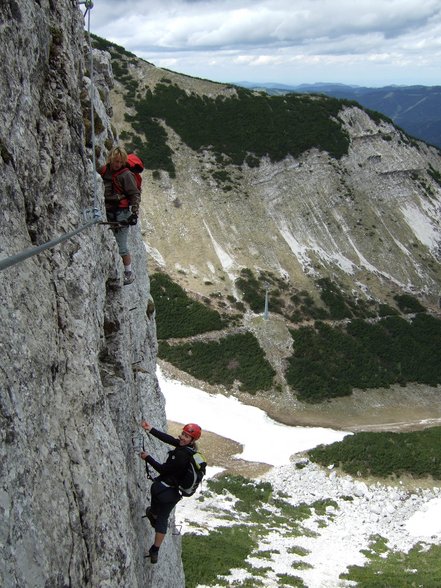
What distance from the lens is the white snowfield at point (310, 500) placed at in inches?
977

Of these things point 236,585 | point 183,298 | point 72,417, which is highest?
point 72,417

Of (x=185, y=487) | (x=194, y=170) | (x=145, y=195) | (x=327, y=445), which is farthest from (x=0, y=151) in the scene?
Result: (x=194, y=170)

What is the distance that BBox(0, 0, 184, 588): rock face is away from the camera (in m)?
6.03

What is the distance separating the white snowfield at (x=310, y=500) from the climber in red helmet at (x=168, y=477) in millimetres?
12142

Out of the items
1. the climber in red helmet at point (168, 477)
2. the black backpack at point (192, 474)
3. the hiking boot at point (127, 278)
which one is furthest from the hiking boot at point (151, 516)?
the hiking boot at point (127, 278)

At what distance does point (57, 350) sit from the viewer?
7.49 metres

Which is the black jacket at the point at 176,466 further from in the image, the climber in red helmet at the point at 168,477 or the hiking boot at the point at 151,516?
the hiking boot at the point at 151,516

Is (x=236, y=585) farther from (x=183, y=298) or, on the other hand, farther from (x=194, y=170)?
(x=194, y=170)

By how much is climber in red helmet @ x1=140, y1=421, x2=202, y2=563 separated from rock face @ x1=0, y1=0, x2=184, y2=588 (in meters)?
0.40

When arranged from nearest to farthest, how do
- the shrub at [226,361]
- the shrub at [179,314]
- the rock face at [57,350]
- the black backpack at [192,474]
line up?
the rock face at [57,350] → the black backpack at [192,474] → the shrub at [226,361] → the shrub at [179,314]

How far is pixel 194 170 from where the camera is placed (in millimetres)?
67812

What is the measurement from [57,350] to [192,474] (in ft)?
10.7

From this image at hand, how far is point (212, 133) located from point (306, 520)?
53690 mm

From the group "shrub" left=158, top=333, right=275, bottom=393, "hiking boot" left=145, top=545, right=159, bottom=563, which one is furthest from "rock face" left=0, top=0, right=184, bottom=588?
"shrub" left=158, top=333, right=275, bottom=393
